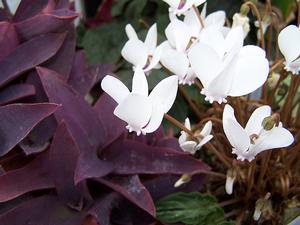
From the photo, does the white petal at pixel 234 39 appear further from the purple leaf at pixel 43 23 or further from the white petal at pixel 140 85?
the purple leaf at pixel 43 23

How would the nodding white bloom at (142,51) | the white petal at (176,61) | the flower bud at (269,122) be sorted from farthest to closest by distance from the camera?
the nodding white bloom at (142,51) < the white petal at (176,61) < the flower bud at (269,122)

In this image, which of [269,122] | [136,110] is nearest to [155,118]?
[136,110]

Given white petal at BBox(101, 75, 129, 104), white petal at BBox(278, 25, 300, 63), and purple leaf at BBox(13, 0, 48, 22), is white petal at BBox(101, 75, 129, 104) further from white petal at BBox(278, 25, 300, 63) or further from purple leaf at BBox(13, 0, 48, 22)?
purple leaf at BBox(13, 0, 48, 22)

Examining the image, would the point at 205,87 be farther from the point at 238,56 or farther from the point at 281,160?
the point at 281,160

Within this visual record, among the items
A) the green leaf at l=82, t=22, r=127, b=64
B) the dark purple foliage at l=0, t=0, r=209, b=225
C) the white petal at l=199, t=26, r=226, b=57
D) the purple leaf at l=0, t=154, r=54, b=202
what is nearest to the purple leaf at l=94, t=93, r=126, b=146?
the dark purple foliage at l=0, t=0, r=209, b=225

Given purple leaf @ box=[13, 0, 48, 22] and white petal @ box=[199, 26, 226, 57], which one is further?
purple leaf @ box=[13, 0, 48, 22]

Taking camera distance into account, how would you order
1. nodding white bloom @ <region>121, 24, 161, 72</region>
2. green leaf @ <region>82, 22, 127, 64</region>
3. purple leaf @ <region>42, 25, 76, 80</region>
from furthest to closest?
green leaf @ <region>82, 22, 127, 64</region>, purple leaf @ <region>42, 25, 76, 80</region>, nodding white bloom @ <region>121, 24, 161, 72</region>

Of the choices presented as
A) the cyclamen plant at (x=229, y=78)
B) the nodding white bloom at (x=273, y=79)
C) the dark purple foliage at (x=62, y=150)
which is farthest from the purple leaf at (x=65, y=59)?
the nodding white bloom at (x=273, y=79)

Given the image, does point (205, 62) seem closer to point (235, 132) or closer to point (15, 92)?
point (235, 132)
